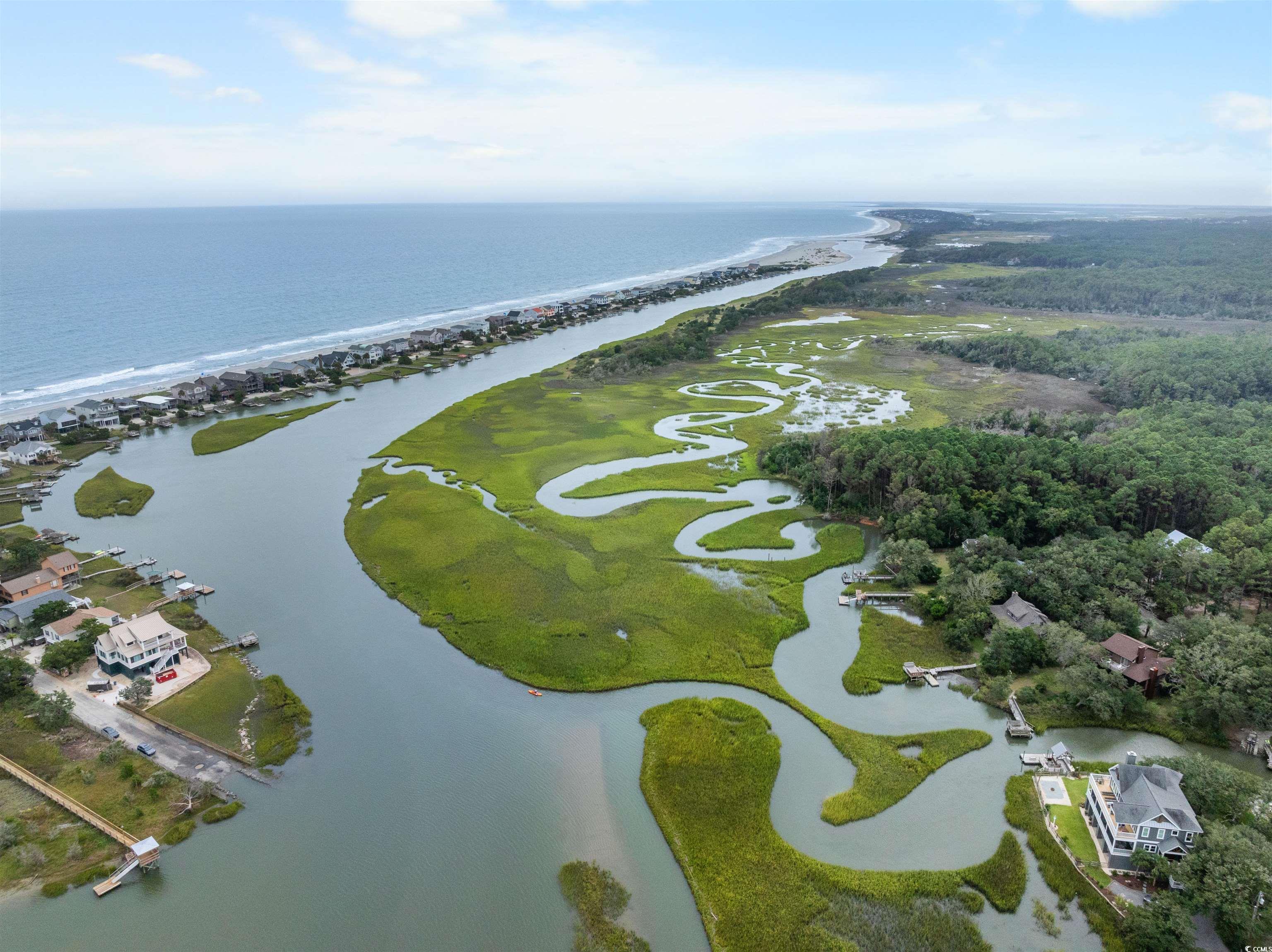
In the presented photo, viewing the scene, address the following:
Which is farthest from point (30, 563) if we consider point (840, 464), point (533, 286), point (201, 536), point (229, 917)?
point (533, 286)

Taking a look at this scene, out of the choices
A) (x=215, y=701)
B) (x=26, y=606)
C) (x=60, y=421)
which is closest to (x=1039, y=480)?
(x=215, y=701)

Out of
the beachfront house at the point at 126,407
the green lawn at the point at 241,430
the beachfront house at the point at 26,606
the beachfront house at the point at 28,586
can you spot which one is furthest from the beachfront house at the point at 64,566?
the beachfront house at the point at 126,407

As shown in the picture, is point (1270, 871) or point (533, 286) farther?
point (533, 286)

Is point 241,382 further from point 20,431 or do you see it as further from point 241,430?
point 20,431

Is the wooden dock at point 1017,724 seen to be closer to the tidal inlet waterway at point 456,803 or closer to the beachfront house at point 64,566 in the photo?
the tidal inlet waterway at point 456,803

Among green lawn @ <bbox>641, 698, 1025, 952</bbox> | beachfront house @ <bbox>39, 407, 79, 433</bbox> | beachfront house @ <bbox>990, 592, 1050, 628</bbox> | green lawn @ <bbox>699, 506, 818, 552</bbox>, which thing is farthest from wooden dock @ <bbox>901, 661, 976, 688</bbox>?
beachfront house @ <bbox>39, 407, 79, 433</bbox>

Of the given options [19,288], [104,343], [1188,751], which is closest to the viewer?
[1188,751]

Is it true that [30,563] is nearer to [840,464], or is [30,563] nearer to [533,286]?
[840,464]
